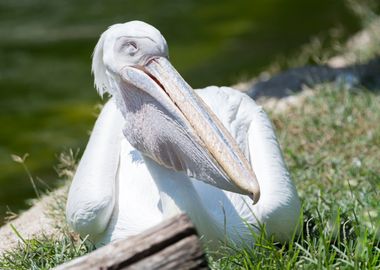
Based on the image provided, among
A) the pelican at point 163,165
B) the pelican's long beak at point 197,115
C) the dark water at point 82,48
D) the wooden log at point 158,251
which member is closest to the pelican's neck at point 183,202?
the pelican at point 163,165

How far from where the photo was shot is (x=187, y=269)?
317 centimetres

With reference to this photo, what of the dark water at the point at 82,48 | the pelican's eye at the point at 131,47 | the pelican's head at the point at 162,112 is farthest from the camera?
the dark water at the point at 82,48

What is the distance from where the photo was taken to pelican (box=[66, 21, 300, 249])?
389 centimetres

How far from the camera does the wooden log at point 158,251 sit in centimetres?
312

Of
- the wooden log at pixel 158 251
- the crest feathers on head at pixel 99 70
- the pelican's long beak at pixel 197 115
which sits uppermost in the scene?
the crest feathers on head at pixel 99 70

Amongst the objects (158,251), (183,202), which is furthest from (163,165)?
(158,251)

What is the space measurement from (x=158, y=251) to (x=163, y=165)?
3.41ft

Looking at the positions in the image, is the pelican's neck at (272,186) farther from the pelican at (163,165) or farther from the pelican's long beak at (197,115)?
the pelican's long beak at (197,115)

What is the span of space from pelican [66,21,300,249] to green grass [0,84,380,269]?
145 mm

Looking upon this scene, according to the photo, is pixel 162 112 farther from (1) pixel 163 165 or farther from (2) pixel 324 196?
(2) pixel 324 196

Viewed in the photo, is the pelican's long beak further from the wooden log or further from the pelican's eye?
the wooden log

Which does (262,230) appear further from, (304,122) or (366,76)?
(366,76)

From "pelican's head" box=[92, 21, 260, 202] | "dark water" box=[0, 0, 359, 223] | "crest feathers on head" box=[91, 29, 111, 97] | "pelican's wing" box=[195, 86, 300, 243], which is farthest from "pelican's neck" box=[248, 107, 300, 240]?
"dark water" box=[0, 0, 359, 223]

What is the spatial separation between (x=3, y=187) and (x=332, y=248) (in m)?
4.22
